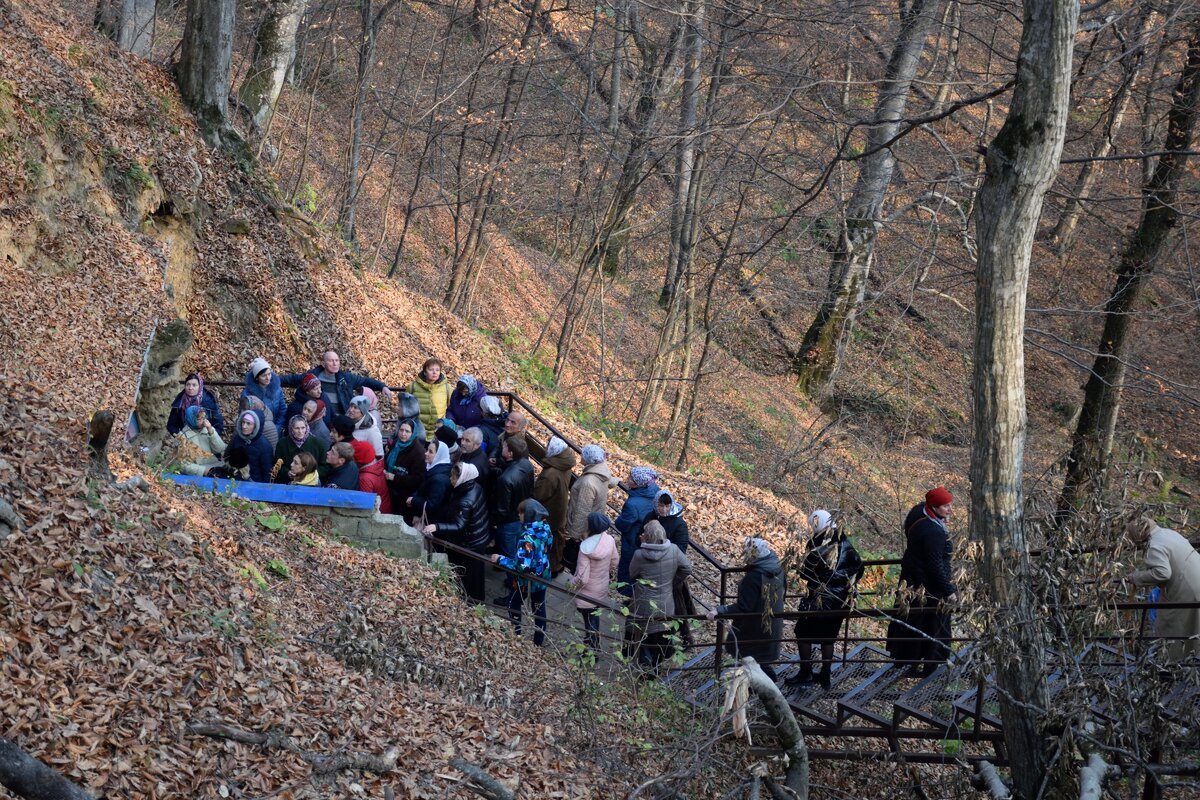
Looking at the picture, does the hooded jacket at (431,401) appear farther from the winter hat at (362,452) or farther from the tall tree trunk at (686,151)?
the tall tree trunk at (686,151)

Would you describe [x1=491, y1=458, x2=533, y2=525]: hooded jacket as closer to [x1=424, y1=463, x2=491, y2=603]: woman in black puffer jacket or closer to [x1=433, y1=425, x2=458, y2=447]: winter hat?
[x1=424, y1=463, x2=491, y2=603]: woman in black puffer jacket

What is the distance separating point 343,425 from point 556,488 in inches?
84.9

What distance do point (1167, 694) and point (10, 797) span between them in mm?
6636

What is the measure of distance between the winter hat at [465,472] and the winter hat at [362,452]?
1.07 metres

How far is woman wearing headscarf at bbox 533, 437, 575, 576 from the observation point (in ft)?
34.6

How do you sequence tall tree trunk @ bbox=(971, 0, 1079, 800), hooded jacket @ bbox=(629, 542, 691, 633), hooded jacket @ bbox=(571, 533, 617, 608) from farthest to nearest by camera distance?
hooded jacket @ bbox=(571, 533, 617, 608) < hooded jacket @ bbox=(629, 542, 691, 633) < tall tree trunk @ bbox=(971, 0, 1079, 800)

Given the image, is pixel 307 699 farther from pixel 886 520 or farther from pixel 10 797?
pixel 886 520

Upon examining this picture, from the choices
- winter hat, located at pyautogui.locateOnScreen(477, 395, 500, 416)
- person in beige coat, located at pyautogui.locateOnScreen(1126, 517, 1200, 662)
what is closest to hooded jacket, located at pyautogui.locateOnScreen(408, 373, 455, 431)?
winter hat, located at pyautogui.locateOnScreen(477, 395, 500, 416)

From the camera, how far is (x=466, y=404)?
11859 millimetres

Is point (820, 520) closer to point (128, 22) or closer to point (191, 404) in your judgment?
point (191, 404)

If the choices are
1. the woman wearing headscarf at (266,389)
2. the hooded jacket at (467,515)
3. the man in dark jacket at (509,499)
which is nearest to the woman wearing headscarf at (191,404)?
the woman wearing headscarf at (266,389)

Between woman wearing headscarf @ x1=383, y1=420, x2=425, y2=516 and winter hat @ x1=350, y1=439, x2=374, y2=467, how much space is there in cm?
26

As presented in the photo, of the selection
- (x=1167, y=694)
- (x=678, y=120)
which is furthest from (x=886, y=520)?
(x=1167, y=694)

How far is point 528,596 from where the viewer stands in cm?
951
